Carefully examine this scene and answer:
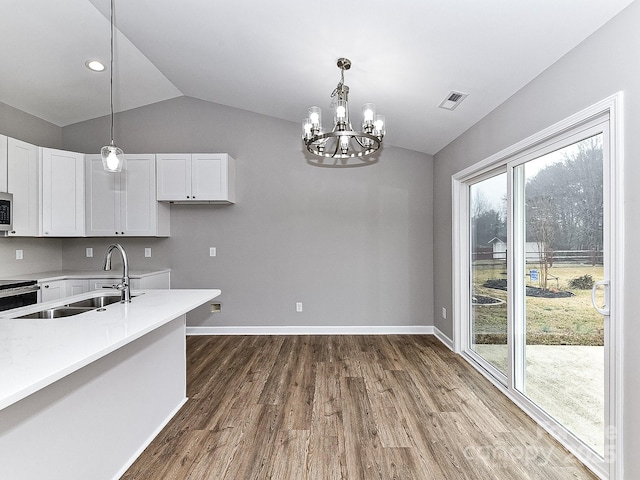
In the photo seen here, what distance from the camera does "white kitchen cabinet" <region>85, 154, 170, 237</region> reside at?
4211mm

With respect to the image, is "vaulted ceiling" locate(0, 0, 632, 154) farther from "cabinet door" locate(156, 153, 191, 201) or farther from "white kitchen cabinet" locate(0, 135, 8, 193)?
"cabinet door" locate(156, 153, 191, 201)

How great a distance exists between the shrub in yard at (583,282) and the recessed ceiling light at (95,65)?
4498 millimetres

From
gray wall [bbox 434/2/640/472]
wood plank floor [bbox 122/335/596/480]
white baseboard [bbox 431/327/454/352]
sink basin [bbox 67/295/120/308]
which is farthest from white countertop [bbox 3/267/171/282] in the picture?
gray wall [bbox 434/2/640/472]

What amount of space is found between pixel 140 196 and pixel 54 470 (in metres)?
3.31

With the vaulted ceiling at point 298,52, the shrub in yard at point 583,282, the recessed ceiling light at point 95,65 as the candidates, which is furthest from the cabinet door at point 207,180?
the shrub in yard at point 583,282

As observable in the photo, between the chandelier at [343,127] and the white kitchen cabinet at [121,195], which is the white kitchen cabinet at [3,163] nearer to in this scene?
the white kitchen cabinet at [121,195]

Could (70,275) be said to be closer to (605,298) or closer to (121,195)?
(121,195)

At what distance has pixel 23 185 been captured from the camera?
3730 millimetres

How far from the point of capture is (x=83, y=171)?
13.8ft

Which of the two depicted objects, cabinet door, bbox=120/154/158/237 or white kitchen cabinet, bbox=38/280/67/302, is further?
cabinet door, bbox=120/154/158/237

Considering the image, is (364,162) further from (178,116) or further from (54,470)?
(54,470)

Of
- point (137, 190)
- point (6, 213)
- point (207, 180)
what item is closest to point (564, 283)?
point (207, 180)

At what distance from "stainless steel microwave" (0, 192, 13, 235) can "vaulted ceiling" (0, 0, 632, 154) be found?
116 cm

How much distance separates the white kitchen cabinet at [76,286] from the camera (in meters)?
3.96
